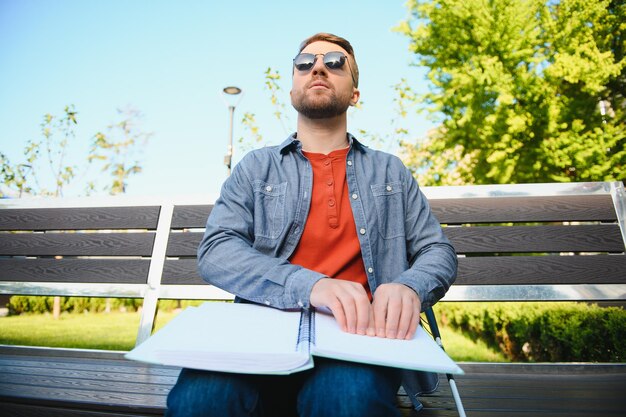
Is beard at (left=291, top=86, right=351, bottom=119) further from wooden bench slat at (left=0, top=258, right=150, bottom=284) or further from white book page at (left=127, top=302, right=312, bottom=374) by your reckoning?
wooden bench slat at (left=0, top=258, right=150, bottom=284)

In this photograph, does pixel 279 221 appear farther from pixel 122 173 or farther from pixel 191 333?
pixel 122 173

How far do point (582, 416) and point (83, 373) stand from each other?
2245 mm

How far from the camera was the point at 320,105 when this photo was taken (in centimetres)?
195

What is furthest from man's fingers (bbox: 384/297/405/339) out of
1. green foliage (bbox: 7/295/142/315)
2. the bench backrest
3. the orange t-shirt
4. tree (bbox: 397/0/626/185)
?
green foliage (bbox: 7/295/142/315)

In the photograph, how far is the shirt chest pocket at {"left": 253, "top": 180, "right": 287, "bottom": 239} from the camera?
67.6 inches

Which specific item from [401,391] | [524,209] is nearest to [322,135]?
[401,391]

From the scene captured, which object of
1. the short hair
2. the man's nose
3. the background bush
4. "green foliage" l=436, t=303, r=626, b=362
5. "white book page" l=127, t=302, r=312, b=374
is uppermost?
the short hair

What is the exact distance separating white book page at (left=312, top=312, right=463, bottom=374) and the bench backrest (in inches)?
65.3

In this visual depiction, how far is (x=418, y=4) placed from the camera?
33.0 feet

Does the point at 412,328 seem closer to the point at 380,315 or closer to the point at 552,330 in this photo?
the point at 380,315

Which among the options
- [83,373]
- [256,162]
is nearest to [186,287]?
[83,373]

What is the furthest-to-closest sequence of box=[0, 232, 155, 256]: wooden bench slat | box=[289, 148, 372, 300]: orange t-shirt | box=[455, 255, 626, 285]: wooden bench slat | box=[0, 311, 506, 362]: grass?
box=[0, 311, 506, 362]: grass, box=[0, 232, 155, 256]: wooden bench slat, box=[455, 255, 626, 285]: wooden bench slat, box=[289, 148, 372, 300]: orange t-shirt

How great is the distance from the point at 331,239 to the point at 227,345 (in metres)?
0.84

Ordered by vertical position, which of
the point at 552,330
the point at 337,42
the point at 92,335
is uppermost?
the point at 337,42
